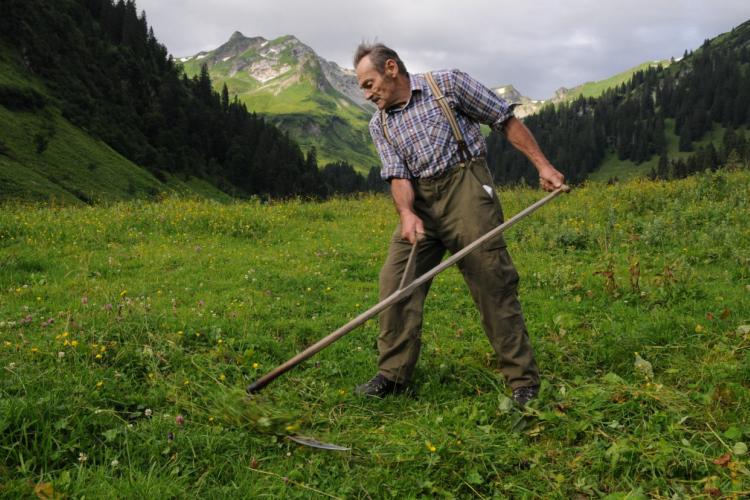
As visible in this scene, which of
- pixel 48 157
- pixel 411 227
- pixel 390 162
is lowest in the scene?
pixel 48 157

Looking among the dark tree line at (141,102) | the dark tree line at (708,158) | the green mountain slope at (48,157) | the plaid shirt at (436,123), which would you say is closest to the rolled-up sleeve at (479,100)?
the plaid shirt at (436,123)

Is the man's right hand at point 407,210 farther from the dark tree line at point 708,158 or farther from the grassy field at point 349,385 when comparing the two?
the dark tree line at point 708,158

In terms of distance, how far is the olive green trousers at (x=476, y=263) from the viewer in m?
4.66

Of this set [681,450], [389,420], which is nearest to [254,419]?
[389,420]

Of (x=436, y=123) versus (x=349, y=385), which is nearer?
(x=436, y=123)

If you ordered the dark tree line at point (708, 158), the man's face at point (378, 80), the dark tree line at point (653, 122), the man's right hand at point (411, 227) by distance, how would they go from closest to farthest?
1. the man's right hand at point (411, 227)
2. the man's face at point (378, 80)
3. the dark tree line at point (708, 158)
4. the dark tree line at point (653, 122)

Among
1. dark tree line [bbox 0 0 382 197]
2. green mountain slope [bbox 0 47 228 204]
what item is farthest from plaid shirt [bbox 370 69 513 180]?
dark tree line [bbox 0 0 382 197]

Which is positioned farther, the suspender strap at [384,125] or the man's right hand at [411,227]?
the suspender strap at [384,125]

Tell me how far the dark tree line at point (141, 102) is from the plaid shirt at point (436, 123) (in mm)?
87195

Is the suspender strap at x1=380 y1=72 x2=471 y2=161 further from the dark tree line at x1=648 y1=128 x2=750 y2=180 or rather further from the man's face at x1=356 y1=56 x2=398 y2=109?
the dark tree line at x1=648 y1=128 x2=750 y2=180

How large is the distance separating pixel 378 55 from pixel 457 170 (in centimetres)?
122

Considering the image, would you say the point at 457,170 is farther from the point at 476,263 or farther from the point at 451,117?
the point at 476,263

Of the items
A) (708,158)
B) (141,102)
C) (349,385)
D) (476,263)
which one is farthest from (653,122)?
(349,385)

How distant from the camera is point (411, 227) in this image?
4660mm
